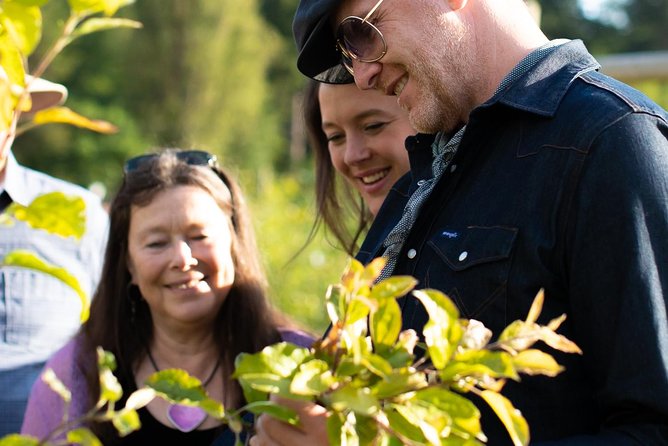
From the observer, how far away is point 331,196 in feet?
11.0

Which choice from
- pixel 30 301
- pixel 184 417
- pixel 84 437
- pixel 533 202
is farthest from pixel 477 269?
pixel 30 301

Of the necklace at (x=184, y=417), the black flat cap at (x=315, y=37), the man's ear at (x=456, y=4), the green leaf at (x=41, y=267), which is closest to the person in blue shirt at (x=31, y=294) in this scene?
the necklace at (x=184, y=417)

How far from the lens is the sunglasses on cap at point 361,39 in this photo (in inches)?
75.4

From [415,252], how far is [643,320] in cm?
54

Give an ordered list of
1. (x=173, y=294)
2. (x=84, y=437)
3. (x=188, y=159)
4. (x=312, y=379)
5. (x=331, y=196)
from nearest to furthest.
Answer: (x=84, y=437) → (x=312, y=379) → (x=173, y=294) → (x=188, y=159) → (x=331, y=196)

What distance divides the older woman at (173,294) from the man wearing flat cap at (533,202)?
110 cm

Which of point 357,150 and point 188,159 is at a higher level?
point 357,150

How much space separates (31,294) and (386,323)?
2498 mm

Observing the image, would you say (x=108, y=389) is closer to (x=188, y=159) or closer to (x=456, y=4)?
(x=456, y=4)

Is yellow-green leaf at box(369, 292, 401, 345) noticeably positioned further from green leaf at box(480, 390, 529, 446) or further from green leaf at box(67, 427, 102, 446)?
green leaf at box(67, 427, 102, 446)

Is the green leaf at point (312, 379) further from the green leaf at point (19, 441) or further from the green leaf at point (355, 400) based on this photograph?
the green leaf at point (19, 441)

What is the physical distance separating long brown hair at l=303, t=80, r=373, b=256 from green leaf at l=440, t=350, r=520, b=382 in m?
1.97

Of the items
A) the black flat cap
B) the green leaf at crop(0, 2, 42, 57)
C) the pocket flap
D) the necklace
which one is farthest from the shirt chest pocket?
the necklace

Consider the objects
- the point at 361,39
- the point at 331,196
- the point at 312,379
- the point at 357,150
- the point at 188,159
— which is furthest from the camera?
the point at 331,196
